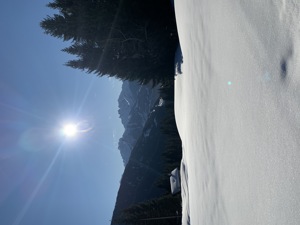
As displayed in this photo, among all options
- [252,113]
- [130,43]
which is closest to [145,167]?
[130,43]

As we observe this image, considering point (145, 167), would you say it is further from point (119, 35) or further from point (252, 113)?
point (252, 113)

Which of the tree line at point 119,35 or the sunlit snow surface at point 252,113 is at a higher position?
the tree line at point 119,35

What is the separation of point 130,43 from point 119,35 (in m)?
0.80

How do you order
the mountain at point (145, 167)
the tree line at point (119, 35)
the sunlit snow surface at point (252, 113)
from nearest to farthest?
the sunlit snow surface at point (252, 113)
the tree line at point (119, 35)
the mountain at point (145, 167)

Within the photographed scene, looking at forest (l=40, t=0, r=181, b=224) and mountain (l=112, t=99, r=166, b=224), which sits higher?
mountain (l=112, t=99, r=166, b=224)

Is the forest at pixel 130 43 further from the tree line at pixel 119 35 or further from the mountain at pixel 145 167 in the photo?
the mountain at pixel 145 167

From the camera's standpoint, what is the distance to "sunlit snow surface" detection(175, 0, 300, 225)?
218cm

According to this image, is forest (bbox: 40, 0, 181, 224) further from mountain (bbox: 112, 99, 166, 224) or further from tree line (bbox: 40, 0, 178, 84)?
mountain (bbox: 112, 99, 166, 224)

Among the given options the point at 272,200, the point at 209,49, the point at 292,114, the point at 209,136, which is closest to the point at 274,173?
the point at 272,200

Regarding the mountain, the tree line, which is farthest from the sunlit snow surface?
the mountain

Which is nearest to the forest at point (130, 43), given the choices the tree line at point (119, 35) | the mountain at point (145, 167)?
the tree line at point (119, 35)

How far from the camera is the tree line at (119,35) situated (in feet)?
54.4

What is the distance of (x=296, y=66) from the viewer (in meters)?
2.12

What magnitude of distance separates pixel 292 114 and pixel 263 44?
34.9 inches
